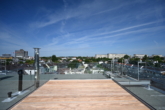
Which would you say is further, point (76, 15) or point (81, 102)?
point (76, 15)

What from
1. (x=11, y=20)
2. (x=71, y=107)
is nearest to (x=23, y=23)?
(x=11, y=20)

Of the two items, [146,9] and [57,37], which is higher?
[146,9]

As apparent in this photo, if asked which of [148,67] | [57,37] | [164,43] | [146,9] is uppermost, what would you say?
[146,9]

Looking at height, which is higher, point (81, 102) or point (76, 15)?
point (76, 15)

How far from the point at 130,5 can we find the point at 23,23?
948cm

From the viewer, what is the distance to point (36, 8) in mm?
7426

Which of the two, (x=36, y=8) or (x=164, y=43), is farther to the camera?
(x=164, y=43)

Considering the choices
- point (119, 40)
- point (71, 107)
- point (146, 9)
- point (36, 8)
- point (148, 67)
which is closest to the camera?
point (71, 107)

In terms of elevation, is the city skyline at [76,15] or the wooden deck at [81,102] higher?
the city skyline at [76,15]

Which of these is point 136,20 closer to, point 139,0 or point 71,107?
point 139,0

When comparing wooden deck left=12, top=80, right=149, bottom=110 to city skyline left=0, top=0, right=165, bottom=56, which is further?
city skyline left=0, top=0, right=165, bottom=56

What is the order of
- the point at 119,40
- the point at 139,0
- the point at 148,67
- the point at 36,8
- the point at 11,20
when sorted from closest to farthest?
the point at 148,67
the point at 139,0
the point at 36,8
the point at 11,20
the point at 119,40

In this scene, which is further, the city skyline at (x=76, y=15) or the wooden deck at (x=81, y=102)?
the city skyline at (x=76, y=15)

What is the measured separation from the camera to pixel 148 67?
141 inches
